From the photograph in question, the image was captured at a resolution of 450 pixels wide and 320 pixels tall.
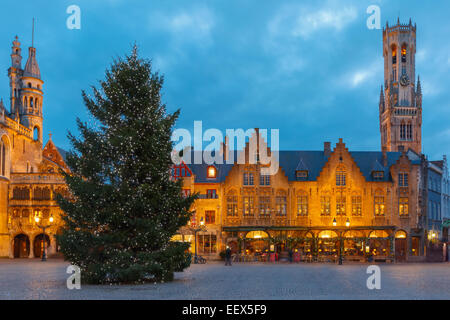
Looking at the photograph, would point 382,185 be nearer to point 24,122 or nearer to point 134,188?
point 134,188

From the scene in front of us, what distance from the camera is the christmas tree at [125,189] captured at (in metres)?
23.9

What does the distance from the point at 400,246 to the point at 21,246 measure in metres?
44.9

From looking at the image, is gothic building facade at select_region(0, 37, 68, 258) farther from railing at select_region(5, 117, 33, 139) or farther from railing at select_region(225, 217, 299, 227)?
railing at select_region(225, 217, 299, 227)

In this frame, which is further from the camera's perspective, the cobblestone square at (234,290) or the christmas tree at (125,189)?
the christmas tree at (125,189)

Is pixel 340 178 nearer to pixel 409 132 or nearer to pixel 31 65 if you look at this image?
pixel 31 65

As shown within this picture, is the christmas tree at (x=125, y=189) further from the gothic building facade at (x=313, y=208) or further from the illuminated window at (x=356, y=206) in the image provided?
the illuminated window at (x=356, y=206)

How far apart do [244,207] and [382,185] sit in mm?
15103

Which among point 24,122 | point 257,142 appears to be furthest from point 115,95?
point 24,122

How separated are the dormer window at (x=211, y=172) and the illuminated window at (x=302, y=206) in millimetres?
9570

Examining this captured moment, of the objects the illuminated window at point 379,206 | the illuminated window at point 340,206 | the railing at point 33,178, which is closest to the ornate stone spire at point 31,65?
the railing at point 33,178

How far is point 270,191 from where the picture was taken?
58031mm

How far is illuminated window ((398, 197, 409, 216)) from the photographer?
188 feet

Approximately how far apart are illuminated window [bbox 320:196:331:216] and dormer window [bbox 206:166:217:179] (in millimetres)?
11978
